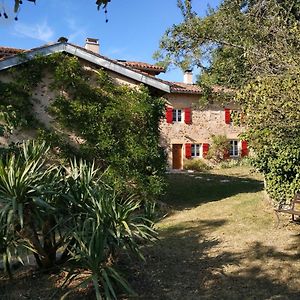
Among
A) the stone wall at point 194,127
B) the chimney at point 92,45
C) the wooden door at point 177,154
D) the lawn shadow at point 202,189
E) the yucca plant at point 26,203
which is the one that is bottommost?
the lawn shadow at point 202,189

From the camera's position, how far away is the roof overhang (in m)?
11.2

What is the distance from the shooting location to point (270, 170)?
10406 mm

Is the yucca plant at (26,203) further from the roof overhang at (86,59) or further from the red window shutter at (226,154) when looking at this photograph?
the red window shutter at (226,154)

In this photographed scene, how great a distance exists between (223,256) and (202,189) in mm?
9301

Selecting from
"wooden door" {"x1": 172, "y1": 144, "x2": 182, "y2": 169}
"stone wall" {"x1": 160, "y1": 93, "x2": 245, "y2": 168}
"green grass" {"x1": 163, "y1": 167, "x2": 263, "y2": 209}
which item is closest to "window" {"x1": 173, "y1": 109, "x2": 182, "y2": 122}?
"stone wall" {"x1": 160, "y1": 93, "x2": 245, "y2": 168}

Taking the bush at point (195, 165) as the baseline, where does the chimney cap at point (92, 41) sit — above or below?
above

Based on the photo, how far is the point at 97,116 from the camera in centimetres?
1155

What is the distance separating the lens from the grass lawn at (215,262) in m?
5.61

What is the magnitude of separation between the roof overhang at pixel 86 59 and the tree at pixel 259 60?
2.12 metres

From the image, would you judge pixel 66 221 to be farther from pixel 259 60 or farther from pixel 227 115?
pixel 227 115

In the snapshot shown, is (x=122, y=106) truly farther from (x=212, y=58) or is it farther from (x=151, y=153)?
(x=212, y=58)

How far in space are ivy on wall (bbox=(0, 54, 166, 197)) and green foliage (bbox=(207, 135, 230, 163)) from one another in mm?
15543

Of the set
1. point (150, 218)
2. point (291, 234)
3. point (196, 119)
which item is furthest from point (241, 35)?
point (196, 119)

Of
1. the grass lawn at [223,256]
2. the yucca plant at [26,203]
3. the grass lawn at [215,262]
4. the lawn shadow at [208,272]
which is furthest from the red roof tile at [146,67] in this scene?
the yucca plant at [26,203]
